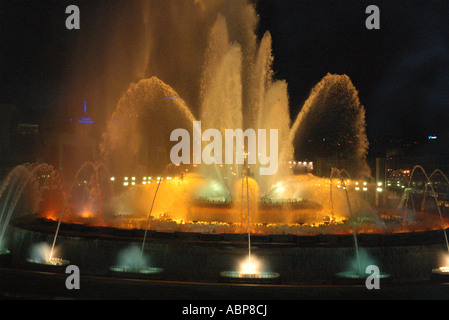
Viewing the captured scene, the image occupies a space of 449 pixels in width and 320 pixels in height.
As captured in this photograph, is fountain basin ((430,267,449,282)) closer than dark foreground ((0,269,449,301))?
No

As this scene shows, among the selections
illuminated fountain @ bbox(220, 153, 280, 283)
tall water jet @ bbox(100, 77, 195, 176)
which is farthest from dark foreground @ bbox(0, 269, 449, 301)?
tall water jet @ bbox(100, 77, 195, 176)

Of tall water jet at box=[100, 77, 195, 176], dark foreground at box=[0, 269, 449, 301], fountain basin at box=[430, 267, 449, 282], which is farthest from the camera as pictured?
tall water jet at box=[100, 77, 195, 176]

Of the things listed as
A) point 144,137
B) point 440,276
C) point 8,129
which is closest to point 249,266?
point 440,276

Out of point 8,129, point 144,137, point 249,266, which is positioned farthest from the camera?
point 144,137

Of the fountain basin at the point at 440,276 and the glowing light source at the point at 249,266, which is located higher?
the glowing light source at the point at 249,266

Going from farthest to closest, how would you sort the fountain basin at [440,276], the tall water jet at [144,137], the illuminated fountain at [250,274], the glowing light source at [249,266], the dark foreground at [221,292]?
the tall water jet at [144,137]
the glowing light source at [249,266]
the fountain basin at [440,276]
the illuminated fountain at [250,274]
the dark foreground at [221,292]

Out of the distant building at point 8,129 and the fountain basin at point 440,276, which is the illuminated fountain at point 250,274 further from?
the distant building at point 8,129

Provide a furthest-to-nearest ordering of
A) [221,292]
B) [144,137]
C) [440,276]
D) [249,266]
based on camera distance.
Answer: [144,137], [249,266], [440,276], [221,292]

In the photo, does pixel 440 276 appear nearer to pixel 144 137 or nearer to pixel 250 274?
pixel 250 274

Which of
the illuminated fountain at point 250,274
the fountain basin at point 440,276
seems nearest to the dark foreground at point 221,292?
the illuminated fountain at point 250,274

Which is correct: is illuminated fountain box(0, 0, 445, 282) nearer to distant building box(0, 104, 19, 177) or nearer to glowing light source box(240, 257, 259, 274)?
glowing light source box(240, 257, 259, 274)

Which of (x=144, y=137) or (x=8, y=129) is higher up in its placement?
Result: (x=144, y=137)

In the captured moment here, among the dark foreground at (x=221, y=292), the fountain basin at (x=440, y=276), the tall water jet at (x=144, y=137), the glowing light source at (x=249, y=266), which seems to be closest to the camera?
the dark foreground at (x=221, y=292)
